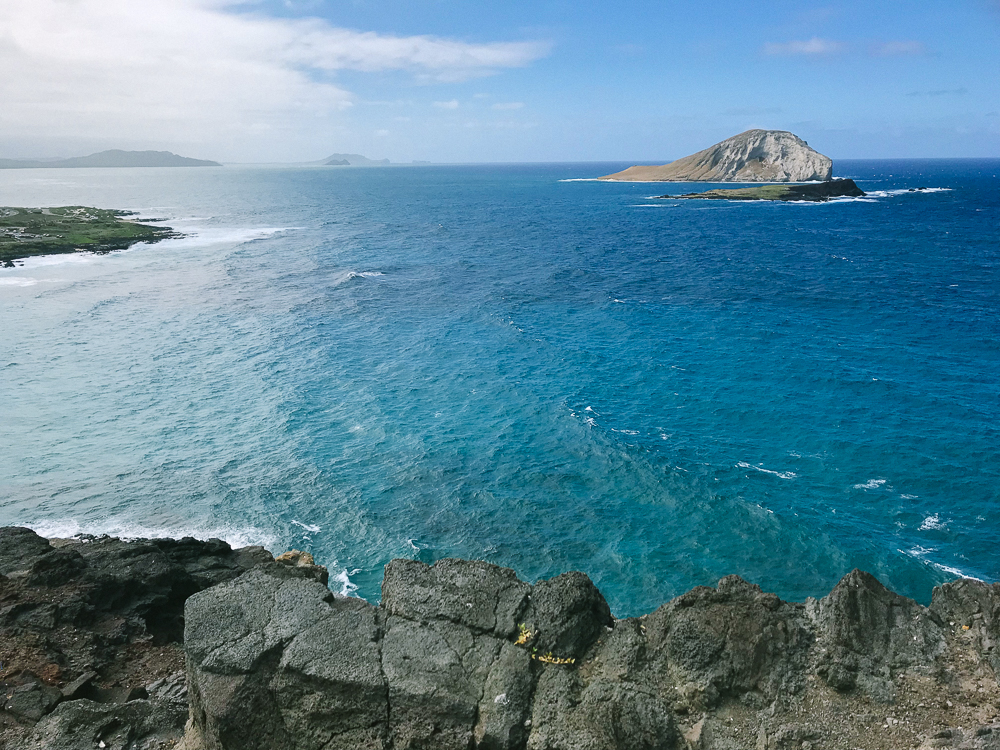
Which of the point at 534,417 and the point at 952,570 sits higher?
the point at 534,417

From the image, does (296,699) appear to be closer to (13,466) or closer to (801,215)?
(13,466)

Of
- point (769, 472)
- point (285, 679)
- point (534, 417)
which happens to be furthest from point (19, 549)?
point (769, 472)

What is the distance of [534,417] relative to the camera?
123 feet

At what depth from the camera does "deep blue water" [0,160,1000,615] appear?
26.8m

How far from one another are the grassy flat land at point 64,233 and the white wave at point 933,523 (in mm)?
98622

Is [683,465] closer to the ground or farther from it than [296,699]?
closer to the ground

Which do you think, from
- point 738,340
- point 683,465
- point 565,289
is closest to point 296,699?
point 683,465

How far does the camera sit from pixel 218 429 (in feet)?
121

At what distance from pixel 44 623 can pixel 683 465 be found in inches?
1029

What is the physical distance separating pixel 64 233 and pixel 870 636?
118 metres

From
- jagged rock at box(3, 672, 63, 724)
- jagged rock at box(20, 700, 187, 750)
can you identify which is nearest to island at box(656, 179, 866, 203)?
jagged rock at box(20, 700, 187, 750)

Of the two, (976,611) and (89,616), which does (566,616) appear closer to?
(976,611)

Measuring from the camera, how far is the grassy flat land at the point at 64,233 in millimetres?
87625

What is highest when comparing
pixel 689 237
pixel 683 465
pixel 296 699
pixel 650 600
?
pixel 689 237
